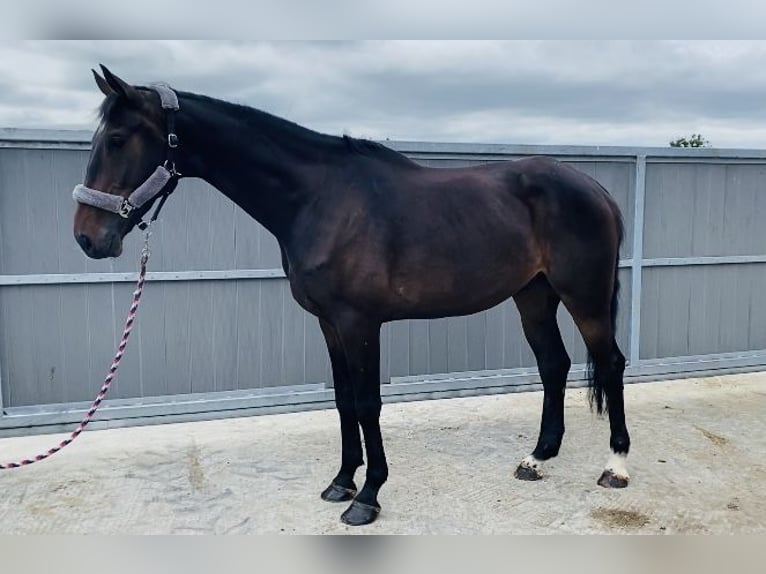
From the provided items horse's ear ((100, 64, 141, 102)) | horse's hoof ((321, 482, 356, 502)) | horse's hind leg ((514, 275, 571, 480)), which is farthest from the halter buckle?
horse's hind leg ((514, 275, 571, 480))

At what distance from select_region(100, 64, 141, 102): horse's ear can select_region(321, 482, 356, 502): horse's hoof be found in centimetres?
190

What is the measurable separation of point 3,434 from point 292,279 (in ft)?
8.01

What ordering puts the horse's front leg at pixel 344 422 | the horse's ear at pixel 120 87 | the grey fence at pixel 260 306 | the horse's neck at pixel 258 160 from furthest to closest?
the grey fence at pixel 260 306 → the horse's front leg at pixel 344 422 → the horse's neck at pixel 258 160 → the horse's ear at pixel 120 87

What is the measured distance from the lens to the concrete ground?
2.81 metres

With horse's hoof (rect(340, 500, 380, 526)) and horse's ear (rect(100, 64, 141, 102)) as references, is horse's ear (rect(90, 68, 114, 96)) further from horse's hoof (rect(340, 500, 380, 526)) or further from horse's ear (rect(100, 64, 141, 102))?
horse's hoof (rect(340, 500, 380, 526))

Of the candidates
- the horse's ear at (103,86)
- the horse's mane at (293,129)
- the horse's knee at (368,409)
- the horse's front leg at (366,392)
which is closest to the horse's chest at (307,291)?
the horse's front leg at (366,392)

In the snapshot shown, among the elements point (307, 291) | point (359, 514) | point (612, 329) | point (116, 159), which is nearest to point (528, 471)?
point (612, 329)

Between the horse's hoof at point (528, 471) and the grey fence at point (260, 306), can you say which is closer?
the horse's hoof at point (528, 471)

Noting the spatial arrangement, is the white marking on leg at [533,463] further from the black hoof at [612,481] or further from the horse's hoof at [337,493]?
the horse's hoof at [337,493]

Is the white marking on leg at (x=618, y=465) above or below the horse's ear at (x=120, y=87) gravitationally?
below

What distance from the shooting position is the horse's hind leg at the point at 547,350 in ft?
11.2

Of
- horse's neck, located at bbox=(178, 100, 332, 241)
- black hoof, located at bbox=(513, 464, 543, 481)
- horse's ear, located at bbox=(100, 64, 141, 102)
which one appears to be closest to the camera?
horse's ear, located at bbox=(100, 64, 141, 102)

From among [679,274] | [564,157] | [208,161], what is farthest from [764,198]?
[208,161]

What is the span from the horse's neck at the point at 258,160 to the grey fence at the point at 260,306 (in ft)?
5.08
